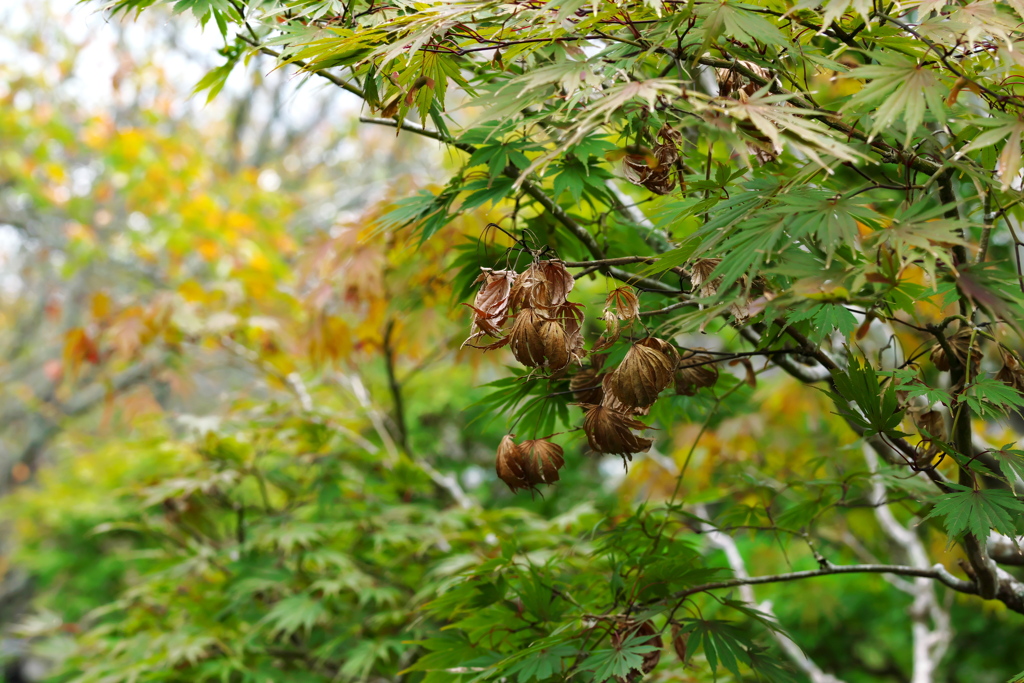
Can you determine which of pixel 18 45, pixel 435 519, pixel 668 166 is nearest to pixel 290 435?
pixel 435 519

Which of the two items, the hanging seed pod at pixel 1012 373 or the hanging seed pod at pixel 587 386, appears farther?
the hanging seed pod at pixel 587 386

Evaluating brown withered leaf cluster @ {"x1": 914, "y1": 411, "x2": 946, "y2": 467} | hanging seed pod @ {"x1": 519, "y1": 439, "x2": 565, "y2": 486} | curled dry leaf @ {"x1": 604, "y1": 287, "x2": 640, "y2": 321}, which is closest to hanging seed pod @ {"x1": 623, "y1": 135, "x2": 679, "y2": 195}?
curled dry leaf @ {"x1": 604, "y1": 287, "x2": 640, "y2": 321}

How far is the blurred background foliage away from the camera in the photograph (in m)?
1.72

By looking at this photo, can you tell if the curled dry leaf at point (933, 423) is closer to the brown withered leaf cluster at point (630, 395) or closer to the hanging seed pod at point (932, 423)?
the hanging seed pod at point (932, 423)

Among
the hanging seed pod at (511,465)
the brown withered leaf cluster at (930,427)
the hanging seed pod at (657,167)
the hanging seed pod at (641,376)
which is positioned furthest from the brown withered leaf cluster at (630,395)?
the brown withered leaf cluster at (930,427)

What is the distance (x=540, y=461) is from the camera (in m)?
1.04

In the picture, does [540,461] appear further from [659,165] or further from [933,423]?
[933,423]

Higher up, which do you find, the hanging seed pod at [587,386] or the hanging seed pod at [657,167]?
the hanging seed pod at [657,167]

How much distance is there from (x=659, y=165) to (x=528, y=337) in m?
0.39

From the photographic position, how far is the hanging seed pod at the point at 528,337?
0.91m

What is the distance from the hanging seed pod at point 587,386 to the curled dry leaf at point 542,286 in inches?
9.1

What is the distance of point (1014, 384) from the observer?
3.28ft

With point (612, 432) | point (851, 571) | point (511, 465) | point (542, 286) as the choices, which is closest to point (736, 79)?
point (542, 286)

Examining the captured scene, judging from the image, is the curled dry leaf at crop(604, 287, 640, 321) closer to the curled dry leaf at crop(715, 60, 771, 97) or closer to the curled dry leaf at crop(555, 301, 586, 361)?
the curled dry leaf at crop(555, 301, 586, 361)
